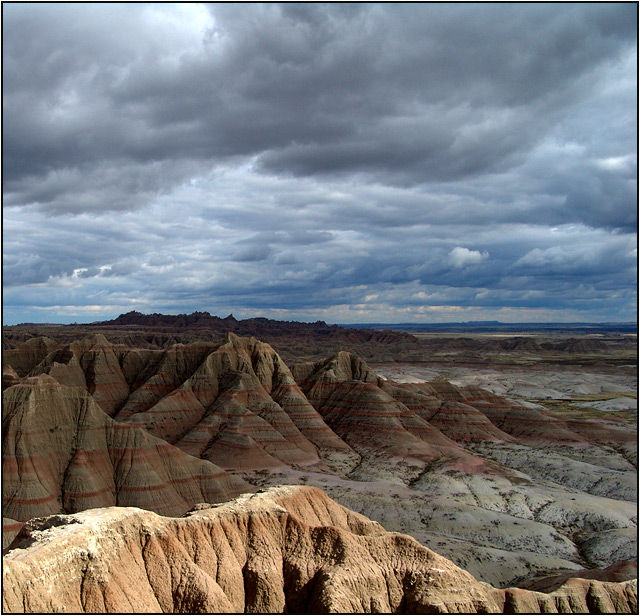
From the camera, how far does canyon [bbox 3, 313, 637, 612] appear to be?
890 inches

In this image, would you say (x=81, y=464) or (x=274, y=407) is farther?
(x=274, y=407)

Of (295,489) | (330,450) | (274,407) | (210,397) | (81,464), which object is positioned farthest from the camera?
(210,397)

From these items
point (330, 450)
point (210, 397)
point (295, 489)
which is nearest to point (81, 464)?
point (295, 489)

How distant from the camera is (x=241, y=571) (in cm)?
2462

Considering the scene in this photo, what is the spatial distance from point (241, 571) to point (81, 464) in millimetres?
29497

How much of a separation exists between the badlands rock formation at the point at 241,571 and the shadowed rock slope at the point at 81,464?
75.4 ft

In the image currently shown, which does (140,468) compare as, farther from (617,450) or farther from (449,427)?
(617,450)

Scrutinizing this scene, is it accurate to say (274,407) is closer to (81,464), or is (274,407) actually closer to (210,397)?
(210,397)

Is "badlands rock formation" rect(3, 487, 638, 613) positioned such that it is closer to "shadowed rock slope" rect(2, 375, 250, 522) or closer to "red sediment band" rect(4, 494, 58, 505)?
"red sediment band" rect(4, 494, 58, 505)

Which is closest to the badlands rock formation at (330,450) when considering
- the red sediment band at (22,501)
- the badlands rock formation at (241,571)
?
the red sediment band at (22,501)

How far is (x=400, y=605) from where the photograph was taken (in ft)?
77.4

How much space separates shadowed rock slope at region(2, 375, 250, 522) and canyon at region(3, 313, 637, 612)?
0.57 feet

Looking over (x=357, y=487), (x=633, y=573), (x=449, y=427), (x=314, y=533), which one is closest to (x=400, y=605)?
(x=314, y=533)

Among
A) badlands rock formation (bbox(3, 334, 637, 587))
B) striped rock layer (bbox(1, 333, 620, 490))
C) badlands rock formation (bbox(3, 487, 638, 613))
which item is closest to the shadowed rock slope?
badlands rock formation (bbox(3, 334, 637, 587))
